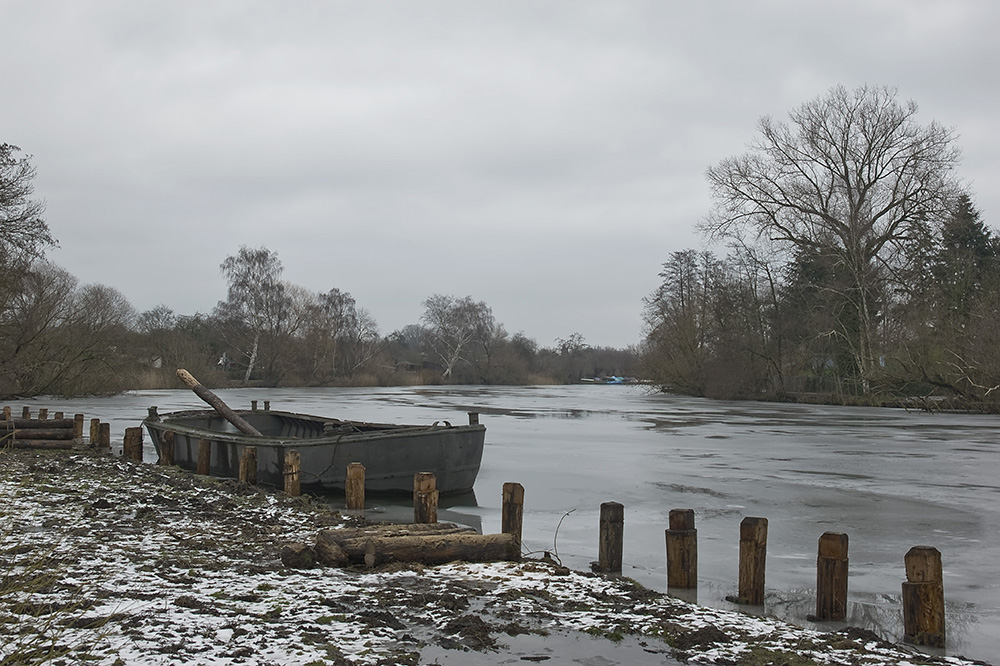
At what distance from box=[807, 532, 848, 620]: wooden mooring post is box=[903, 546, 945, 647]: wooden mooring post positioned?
54 cm

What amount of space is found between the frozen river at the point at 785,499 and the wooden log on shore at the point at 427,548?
3.18 feet

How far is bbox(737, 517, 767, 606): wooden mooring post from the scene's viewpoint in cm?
692

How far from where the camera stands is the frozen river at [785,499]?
7625 mm

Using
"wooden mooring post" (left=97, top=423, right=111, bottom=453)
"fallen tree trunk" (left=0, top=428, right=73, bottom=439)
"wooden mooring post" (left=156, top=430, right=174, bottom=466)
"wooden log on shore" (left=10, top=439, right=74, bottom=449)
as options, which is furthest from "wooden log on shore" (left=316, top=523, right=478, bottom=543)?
"wooden mooring post" (left=97, top=423, right=111, bottom=453)

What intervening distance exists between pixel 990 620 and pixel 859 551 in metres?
2.49

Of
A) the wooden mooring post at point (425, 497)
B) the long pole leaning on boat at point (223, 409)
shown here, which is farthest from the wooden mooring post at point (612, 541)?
the long pole leaning on boat at point (223, 409)

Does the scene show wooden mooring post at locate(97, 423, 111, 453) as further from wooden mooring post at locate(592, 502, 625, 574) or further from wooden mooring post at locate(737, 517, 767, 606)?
wooden mooring post at locate(737, 517, 767, 606)

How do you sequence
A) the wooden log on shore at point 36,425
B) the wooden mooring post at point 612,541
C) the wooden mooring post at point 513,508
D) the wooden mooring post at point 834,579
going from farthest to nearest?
1. the wooden log on shore at point 36,425
2. the wooden mooring post at point 513,508
3. the wooden mooring post at point 612,541
4. the wooden mooring post at point 834,579

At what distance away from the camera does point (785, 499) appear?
12508 mm

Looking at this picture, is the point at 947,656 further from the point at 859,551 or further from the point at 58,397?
the point at 58,397

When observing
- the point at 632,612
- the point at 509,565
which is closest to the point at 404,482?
the point at 509,565

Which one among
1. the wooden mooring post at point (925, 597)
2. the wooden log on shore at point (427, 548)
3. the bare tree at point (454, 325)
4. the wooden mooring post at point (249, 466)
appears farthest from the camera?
the bare tree at point (454, 325)

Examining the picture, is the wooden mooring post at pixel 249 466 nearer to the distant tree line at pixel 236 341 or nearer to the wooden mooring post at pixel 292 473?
the wooden mooring post at pixel 292 473

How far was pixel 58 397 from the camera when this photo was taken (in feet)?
139
